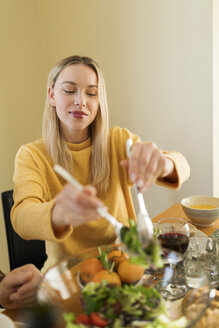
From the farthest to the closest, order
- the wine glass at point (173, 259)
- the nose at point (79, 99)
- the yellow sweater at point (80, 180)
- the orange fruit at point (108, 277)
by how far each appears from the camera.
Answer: the nose at point (79, 99) → the yellow sweater at point (80, 180) → the wine glass at point (173, 259) → the orange fruit at point (108, 277)

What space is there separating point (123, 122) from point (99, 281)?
1649 millimetres

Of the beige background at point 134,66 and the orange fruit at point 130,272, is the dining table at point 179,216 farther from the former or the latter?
the beige background at point 134,66

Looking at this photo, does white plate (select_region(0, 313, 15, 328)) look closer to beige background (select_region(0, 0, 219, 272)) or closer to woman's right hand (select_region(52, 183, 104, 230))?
woman's right hand (select_region(52, 183, 104, 230))

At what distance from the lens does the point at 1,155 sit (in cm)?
215

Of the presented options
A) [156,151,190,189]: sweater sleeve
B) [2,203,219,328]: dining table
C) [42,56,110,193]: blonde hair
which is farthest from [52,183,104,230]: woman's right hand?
[42,56,110,193]: blonde hair

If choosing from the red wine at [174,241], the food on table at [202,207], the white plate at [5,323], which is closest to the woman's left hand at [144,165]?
the red wine at [174,241]

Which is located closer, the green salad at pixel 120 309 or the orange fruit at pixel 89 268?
the green salad at pixel 120 309

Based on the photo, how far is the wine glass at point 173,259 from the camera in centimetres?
78

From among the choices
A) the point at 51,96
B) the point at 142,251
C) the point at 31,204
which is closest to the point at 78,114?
the point at 51,96

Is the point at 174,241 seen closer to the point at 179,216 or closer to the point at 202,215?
the point at 202,215

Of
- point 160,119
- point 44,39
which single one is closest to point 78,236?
point 160,119

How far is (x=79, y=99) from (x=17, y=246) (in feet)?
2.39

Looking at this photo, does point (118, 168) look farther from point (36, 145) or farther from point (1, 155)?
point (1, 155)

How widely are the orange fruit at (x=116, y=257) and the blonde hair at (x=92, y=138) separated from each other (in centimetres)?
58
